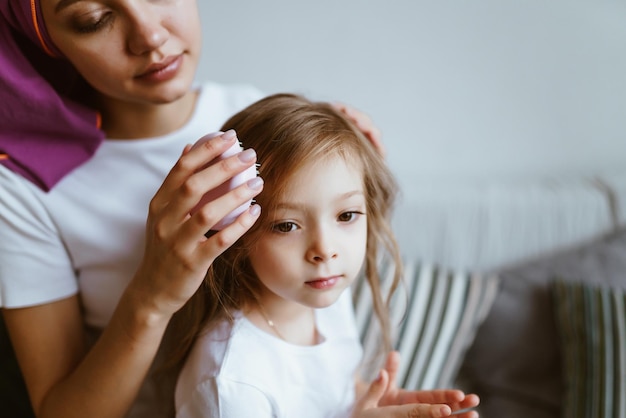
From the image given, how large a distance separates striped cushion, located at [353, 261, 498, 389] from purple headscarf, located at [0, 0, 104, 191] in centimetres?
75

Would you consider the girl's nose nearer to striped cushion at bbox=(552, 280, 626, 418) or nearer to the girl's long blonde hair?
the girl's long blonde hair

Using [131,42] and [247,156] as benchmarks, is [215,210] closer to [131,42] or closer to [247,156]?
[247,156]

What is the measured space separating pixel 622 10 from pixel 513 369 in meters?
0.93

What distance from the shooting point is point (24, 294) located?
0.95 m

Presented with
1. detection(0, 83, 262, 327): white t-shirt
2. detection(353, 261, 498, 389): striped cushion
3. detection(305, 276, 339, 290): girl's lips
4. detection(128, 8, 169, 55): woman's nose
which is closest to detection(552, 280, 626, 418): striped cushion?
detection(353, 261, 498, 389): striped cushion

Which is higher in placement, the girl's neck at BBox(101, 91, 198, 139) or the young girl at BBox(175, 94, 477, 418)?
the girl's neck at BBox(101, 91, 198, 139)

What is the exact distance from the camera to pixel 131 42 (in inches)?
34.5

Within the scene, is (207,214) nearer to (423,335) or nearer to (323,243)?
(323,243)

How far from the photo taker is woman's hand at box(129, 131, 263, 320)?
696mm

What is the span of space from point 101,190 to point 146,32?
314 mm

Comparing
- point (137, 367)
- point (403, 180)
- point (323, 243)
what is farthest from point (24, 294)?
point (403, 180)

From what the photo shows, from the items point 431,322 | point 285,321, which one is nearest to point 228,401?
point 285,321

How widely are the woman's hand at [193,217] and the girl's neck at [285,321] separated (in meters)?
0.19

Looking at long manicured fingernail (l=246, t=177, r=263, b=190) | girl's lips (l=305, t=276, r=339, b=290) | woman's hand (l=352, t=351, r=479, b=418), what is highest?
long manicured fingernail (l=246, t=177, r=263, b=190)
